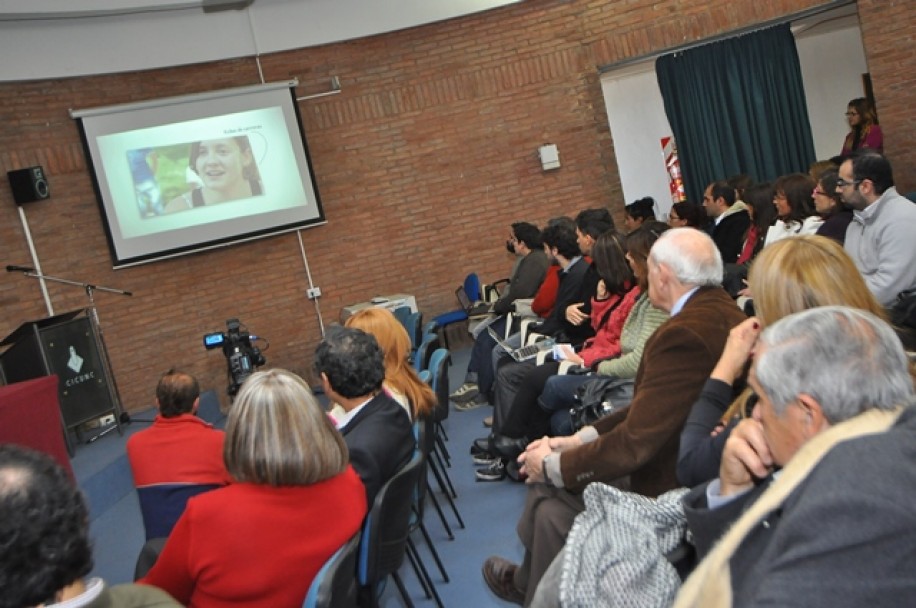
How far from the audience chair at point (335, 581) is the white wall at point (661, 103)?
9133mm

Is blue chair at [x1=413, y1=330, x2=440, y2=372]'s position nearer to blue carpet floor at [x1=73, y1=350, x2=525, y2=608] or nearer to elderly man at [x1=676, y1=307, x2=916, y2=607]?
blue carpet floor at [x1=73, y1=350, x2=525, y2=608]

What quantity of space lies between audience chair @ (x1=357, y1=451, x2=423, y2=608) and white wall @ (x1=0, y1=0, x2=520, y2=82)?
681cm

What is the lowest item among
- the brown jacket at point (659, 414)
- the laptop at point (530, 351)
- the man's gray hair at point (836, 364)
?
the laptop at point (530, 351)

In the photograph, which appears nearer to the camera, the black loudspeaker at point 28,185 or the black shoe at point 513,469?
the black shoe at point 513,469

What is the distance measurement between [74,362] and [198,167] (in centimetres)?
276

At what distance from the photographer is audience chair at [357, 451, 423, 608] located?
245 centimetres

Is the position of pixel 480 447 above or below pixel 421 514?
below

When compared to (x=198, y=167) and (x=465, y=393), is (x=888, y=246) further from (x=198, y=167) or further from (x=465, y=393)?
(x=198, y=167)

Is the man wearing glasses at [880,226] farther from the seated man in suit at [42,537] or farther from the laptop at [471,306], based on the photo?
the seated man in suit at [42,537]

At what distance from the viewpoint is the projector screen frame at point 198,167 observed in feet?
27.8

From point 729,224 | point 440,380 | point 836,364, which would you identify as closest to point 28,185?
point 440,380

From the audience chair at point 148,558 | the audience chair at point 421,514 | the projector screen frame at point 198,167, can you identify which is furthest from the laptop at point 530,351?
the projector screen frame at point 198,167

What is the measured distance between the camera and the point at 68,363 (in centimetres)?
662

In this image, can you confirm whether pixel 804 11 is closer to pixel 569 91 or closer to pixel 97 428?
pixel 569 91
